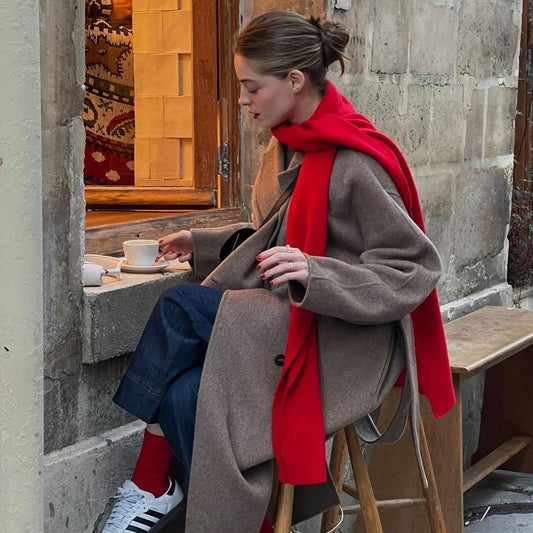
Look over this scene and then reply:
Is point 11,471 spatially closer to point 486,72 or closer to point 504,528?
point 504,528

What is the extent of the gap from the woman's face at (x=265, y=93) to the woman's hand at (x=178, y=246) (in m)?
0.50

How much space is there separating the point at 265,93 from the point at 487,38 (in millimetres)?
2298

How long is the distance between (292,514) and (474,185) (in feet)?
7.53

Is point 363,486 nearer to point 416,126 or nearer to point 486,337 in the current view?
point 486,337

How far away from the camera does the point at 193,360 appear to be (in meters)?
2.79

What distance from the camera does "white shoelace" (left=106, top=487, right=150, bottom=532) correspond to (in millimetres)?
2859

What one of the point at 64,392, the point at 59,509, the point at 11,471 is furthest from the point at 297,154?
the point at 11,471

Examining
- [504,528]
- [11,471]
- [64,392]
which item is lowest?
[504,528]

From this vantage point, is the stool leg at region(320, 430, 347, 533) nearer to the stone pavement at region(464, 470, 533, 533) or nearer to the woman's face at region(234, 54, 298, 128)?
the woman's face at region(234, 54, 298, 128)

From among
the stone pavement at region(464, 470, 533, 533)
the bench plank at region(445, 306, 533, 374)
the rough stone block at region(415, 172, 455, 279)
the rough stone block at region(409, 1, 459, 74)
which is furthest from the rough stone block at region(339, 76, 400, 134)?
the stone pavement at region(464, 470, 533, 533)

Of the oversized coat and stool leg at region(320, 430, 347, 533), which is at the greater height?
the oversized coat

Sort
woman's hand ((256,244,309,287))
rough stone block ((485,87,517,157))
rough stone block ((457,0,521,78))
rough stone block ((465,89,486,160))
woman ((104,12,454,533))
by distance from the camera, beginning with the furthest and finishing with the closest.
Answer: rough stone block ((485,87,517,157))
rough stone block ((465,89,486,160))
rough stone block ((457,0,521,78))
woman ((104,12,454,533))
woman's hand ((256,244,309,287))

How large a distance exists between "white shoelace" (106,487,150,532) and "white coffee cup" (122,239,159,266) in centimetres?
65

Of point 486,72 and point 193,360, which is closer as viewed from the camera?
point 193,360
